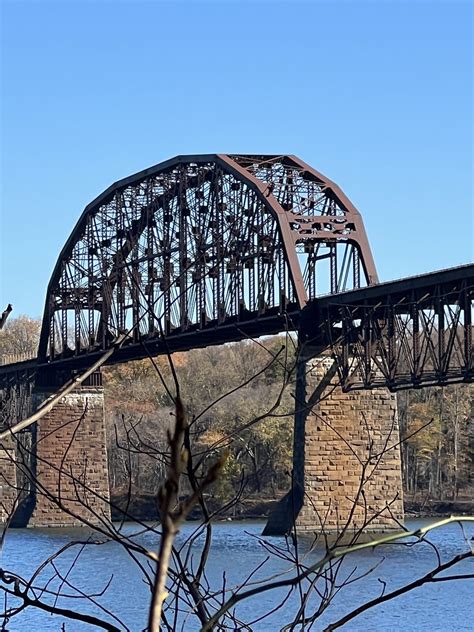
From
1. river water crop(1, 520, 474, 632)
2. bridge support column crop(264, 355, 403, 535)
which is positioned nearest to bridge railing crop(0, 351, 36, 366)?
river water crop(1, 520, 474, 632)

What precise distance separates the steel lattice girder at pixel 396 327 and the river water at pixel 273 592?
18.8 ft

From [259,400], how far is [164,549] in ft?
302

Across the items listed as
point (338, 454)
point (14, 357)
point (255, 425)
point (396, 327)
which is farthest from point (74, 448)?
point (14, 357)

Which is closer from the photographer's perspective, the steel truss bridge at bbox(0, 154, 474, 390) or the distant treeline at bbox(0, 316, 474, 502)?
the steel truss bridge at bbox(0, 154, 474, 390)

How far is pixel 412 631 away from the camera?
28172 millimetres

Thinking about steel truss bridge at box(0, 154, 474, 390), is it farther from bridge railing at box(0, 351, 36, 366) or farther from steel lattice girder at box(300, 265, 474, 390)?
bridge railing at box(0, 351, 36, 366)

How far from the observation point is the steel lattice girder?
1757 inches

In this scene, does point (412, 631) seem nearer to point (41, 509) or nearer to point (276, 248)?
point (276, 248)

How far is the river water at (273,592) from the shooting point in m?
30.0

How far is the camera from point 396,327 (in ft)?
162

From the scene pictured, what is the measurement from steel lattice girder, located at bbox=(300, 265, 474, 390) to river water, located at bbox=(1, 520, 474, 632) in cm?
572

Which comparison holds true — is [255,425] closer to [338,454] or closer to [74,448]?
[74,448]

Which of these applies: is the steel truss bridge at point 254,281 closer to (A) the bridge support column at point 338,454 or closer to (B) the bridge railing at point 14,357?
(A) the bridge support column at point 338,454

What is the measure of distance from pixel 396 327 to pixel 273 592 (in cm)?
1493
